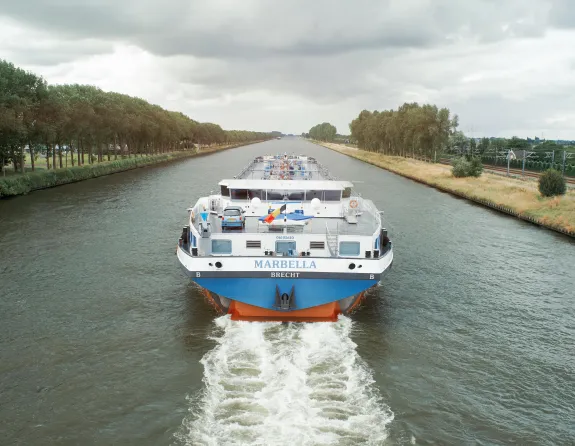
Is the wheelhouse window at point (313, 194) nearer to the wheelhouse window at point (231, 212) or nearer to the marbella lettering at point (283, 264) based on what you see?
the wheelhouse window at point (231, 212)

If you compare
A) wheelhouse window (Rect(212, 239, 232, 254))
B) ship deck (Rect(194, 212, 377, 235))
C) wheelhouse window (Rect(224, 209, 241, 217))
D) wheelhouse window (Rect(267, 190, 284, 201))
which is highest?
wheelhouse window (Rect(267, 190, 284, 201))

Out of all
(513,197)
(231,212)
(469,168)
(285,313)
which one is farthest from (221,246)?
(469,168)

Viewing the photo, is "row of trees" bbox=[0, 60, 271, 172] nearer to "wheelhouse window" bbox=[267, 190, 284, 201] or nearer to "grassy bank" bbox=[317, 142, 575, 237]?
"wheelhouse window" bbox=[267, 190, 284, 201]

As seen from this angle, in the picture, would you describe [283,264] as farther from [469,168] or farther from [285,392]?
[469,168]

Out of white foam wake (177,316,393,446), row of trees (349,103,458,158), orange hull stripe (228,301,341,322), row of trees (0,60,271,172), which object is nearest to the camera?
white foam wake (177,316,393,446)

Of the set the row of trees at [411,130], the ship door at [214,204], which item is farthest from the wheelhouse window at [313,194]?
the row of trees at [411,130]

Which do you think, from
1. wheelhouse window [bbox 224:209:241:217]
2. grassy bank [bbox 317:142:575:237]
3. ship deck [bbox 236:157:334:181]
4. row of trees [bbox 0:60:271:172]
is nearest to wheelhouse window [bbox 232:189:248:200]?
wheelhouse window [bbox 224:209:241:217]

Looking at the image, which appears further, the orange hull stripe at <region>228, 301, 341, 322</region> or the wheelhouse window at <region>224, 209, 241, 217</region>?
the wheelhouse window at <region>224, 209, 241, 217</region>
